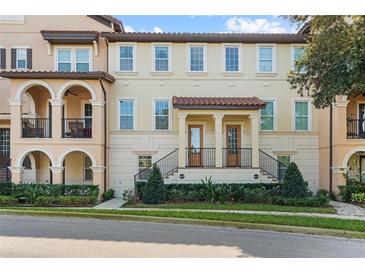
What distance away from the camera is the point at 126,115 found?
2102 cm

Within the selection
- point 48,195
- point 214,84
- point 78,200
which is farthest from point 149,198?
point 214,84

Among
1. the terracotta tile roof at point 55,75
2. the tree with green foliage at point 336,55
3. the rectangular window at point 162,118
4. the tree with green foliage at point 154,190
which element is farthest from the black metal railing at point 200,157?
the tree with green foliage at point 336,55

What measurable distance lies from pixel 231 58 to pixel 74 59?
8.65 m

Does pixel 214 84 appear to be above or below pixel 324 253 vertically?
above

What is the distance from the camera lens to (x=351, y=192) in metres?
17.9

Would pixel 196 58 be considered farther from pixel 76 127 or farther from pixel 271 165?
pixel 76 127

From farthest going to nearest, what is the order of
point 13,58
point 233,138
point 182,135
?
point 233,138 → point 13,58 → point 182,135

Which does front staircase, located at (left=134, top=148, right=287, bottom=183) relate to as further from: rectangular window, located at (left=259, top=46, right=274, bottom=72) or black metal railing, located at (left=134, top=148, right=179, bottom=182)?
rectangular window, located at (left=259, top=46, right=274, bottom=72)

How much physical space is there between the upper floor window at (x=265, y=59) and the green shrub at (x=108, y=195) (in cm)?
1043

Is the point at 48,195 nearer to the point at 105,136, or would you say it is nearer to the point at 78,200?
the point at 78,200

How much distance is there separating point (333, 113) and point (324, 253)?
12.8 meters

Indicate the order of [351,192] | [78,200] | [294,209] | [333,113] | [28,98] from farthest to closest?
[28,98] → [333,113] → [351,192] → [78,200] → [294,209]

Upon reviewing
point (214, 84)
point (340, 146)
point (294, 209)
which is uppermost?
point (214, 84)

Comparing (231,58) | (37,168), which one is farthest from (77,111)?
(231,58)
